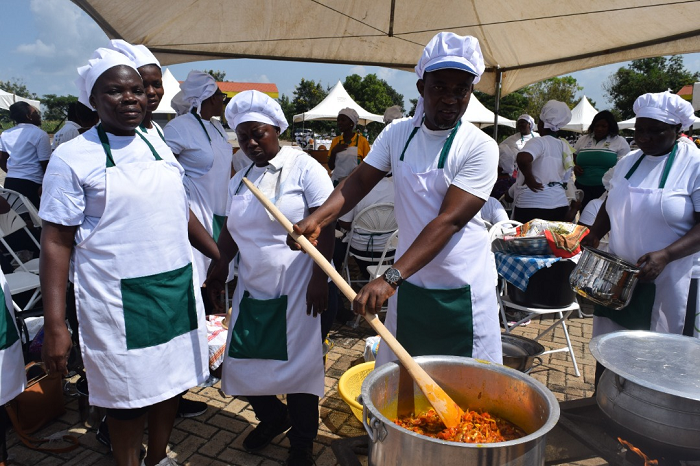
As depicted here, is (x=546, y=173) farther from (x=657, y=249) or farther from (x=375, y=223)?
(x=657, y=249)

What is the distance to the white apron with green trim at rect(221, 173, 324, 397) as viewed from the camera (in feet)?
8.32

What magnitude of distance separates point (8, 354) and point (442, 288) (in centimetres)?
196

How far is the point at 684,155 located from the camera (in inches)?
104

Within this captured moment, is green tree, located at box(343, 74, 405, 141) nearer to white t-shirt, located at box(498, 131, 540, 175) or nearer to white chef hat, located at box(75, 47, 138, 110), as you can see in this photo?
white t-shirt, located at box(498, 131, 540, 175)

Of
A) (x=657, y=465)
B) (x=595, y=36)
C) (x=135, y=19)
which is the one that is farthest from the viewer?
(x=595, y=36)

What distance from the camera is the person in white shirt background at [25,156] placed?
6012 millimetres

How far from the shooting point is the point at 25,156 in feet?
19.9

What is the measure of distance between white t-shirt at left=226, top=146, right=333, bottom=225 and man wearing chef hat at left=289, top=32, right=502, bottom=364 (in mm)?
340

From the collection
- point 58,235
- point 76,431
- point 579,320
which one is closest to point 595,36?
point 579,320

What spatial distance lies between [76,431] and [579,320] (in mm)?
4811

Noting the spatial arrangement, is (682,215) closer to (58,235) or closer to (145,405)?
(145,405)

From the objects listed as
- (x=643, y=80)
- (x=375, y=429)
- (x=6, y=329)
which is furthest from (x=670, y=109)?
(x=643, y=80)

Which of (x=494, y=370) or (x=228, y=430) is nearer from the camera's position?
(x=494, y=370)

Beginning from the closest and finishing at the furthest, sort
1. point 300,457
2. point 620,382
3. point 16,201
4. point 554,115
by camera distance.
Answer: point 620,382
point 300,457
point 16,201
point 554,115
